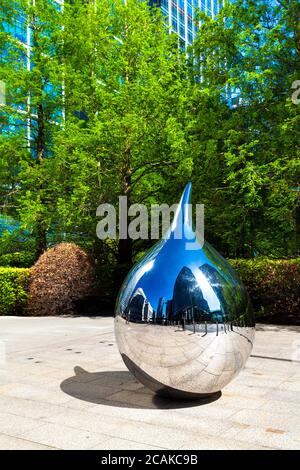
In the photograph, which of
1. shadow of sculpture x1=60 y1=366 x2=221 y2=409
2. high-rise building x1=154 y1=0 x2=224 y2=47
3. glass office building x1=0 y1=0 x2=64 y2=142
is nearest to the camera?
shadow of sculpture x1=60 y1=366 x2=221 y2=409

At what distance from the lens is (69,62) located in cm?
1930

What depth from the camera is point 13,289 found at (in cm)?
1700

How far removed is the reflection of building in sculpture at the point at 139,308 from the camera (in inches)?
213

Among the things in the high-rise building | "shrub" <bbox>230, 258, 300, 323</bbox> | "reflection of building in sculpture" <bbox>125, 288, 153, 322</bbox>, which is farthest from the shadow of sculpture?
the high-rise building

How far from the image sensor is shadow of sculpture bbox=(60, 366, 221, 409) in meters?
5.84

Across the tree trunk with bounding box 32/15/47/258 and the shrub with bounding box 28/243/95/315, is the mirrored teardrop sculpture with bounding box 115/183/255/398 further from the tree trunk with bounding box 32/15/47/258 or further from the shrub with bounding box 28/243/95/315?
the tree trunk with bounding box 32/15/47/258

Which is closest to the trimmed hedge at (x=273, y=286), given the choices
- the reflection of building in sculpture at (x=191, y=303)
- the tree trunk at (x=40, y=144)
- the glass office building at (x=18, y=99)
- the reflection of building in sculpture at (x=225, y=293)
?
the tree trunk at (x=40, y=144)

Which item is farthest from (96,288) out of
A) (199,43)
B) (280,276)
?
(199,43)

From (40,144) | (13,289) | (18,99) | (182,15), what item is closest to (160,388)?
(13,289)

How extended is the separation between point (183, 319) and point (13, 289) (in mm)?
12862

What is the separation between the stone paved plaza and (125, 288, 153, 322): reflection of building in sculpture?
1.08 m

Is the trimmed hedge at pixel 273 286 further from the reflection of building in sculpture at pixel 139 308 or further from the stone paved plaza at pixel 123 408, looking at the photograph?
the reflection of building in sculpture at pixel 139 308

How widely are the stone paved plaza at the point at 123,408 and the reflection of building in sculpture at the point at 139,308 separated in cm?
108

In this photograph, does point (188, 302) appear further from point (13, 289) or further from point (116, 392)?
point (13, 289)
